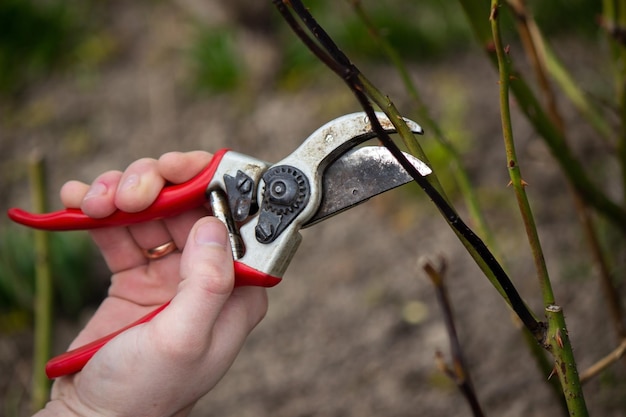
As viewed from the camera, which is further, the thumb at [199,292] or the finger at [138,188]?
the finger at [138,188]

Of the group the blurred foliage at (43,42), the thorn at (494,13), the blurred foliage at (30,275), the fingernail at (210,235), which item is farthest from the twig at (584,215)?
the blurred foliage at (43,42)

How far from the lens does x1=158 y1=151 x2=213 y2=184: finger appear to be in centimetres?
144

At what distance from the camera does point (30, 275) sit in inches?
105

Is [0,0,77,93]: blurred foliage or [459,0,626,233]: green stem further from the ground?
[0,0,77,93]: blurred foliage

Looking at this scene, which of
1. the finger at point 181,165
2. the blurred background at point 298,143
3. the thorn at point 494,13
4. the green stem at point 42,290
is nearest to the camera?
the thorn at point 494,13

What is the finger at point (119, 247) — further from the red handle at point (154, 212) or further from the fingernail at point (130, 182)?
the fingernail at point (130, 182)

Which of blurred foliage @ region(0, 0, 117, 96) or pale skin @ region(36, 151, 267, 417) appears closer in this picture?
pale skin @ region(36, 151, 267, 417)

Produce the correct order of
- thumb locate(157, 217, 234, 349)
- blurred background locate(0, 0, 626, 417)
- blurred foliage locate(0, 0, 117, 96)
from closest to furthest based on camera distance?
thumb locate(157, 217, 234, 349) → blurred background locate(0, 0, 626, 417) → blurred foliage locate(0, 0, 117, 96)

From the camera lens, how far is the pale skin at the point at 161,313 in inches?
48.8

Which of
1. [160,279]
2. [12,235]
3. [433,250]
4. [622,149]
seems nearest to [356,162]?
[160,279]

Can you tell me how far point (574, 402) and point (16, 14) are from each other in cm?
361

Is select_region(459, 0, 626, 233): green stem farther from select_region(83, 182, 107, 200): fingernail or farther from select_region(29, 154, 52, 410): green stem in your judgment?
select_region(29, 154, 52, 410): green stem

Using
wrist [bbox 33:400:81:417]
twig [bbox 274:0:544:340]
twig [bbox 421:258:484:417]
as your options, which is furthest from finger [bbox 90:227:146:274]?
twig [bbox 274:0:544:340]

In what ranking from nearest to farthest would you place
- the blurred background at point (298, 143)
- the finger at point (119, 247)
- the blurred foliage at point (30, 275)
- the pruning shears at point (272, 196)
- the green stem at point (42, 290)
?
the pruning shears at point (272, 196) < the finger at point (119, 247) < the green stem at point (42, 290) < the blurred background at point (298, 143) < the blurred foliage at point (30, 275)
